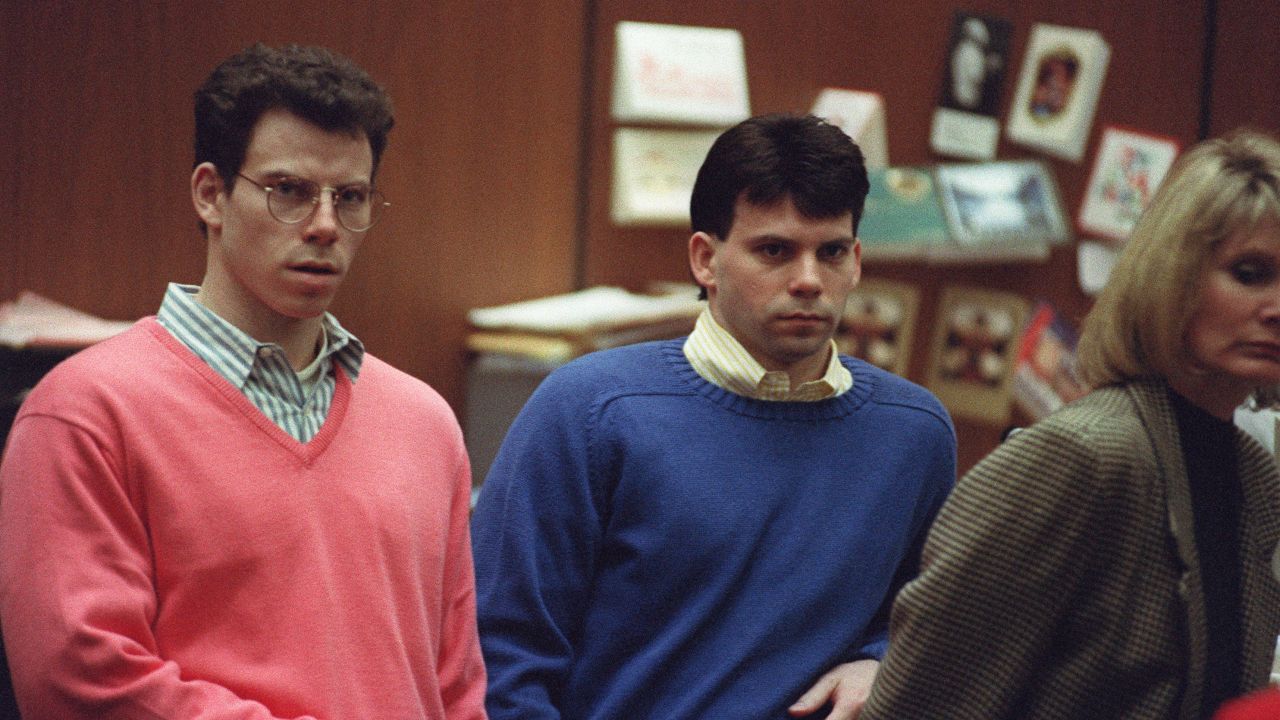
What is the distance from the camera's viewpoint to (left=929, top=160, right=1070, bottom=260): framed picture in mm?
3271

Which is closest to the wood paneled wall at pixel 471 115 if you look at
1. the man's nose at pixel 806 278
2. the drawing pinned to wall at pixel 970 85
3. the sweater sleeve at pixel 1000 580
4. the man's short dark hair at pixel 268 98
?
the drawing pinned to wall at pixel 970 85

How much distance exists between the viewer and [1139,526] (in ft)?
4.31

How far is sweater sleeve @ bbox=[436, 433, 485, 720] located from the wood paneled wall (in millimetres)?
998

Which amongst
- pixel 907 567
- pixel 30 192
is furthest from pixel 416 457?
pixel 30 192

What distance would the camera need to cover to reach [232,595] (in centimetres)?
132

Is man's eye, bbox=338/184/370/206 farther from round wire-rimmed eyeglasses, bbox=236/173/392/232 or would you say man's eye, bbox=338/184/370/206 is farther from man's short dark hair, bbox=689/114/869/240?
man's short dark hair, bbox=689/114/869/240

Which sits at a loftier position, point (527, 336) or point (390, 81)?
point (390, 81)

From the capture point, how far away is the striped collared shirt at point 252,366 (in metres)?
1.39

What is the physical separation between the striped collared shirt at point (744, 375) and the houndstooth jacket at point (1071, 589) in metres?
0.34

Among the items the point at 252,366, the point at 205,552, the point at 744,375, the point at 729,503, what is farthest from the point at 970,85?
the point at 205,552

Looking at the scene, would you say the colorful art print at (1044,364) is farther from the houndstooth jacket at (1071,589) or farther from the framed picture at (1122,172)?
the houndstooth jacket at (1071,589)

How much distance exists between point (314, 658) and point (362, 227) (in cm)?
43

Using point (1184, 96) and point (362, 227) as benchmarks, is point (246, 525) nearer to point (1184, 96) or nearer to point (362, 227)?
point (362, 227)

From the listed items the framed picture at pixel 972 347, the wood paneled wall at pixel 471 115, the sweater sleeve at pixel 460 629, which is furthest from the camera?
the framed picture at pixel 972 347
